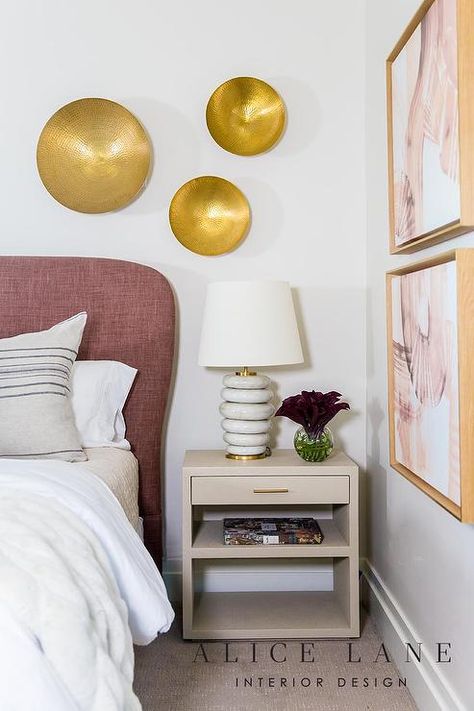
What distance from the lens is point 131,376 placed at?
8.38 feet

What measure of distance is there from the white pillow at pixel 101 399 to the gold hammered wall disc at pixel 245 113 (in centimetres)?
98

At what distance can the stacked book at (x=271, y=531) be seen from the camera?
2383mm

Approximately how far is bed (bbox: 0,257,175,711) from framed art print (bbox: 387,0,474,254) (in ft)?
3.37

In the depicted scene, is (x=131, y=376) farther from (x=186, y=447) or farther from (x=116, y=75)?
(x=116, y=75)

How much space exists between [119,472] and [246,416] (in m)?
0.54

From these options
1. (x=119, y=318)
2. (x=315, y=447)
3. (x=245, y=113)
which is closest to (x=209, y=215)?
(x=245, y=113)

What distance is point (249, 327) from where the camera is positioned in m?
2.38

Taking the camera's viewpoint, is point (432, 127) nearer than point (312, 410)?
Yes

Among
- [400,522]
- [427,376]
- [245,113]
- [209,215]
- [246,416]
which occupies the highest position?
[245,113]

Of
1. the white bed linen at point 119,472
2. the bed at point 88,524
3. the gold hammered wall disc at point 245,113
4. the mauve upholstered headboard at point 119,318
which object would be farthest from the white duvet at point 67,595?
the gold hammered wall disc at point 245,113

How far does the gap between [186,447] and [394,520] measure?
0.88 m

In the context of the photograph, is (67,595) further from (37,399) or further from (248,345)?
(248,345)

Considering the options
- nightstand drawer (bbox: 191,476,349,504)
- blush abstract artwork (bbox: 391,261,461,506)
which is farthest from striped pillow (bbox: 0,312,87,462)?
blush abstract artwork (bbox: 391,261,461,506)

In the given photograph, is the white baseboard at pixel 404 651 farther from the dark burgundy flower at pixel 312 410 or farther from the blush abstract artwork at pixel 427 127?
the blush abstract artwork at pixel 427 127
